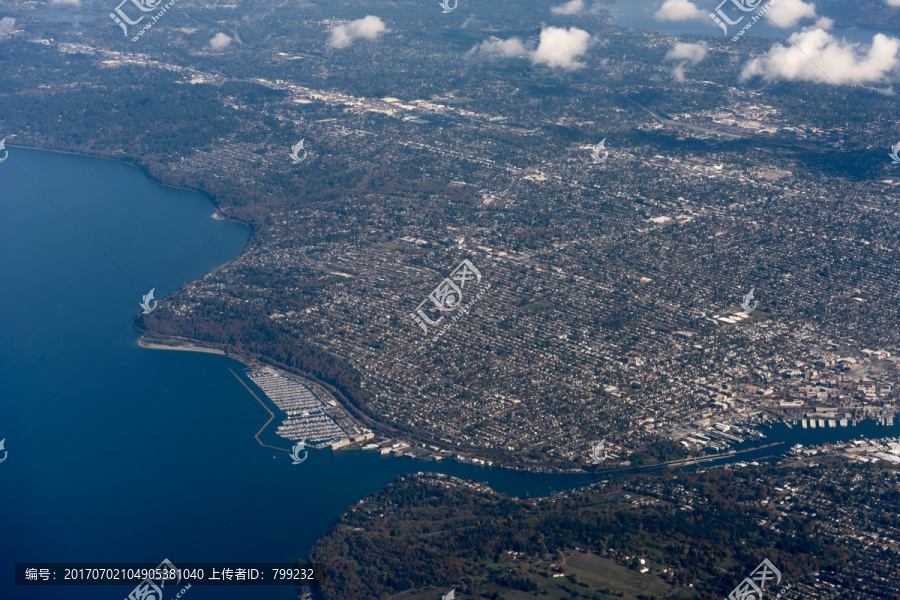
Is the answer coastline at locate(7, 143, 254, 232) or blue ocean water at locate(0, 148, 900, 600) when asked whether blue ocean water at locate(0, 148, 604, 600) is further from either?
coastline at locate(7, 143, 254, 232)

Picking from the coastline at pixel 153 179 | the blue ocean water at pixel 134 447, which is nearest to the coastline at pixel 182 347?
the blue ocean water at pixel 134 447

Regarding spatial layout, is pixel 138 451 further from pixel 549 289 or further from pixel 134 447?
pixel 549 289

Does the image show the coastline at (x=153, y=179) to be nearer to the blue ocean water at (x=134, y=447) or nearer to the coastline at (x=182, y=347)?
the blue ocean water at (x=134, y=447)

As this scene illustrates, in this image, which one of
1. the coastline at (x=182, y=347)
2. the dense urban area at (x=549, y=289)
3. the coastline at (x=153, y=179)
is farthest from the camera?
the coastline at (x=153, y=179)

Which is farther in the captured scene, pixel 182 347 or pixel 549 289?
pixel 549 289

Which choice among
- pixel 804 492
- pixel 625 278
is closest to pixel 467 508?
pixel 804 492

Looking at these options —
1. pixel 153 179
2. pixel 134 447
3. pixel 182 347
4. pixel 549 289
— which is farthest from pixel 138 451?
pixel 153 179

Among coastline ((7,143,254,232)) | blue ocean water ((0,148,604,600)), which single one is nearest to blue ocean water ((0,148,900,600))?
blue ocean water ((0,148,604,600))

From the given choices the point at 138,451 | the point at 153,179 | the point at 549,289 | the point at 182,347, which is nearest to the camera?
the point at 138,451
